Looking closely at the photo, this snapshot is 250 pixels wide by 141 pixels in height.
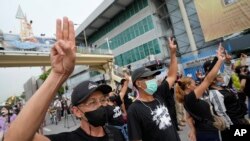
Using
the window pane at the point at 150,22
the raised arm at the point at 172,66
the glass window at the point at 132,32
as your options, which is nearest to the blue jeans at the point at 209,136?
the raised arm at the point at 172,66

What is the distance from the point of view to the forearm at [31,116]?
1291 mm

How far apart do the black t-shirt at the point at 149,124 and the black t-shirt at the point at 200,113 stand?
0.66 meters

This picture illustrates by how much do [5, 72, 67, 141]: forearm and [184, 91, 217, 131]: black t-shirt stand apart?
105 inches

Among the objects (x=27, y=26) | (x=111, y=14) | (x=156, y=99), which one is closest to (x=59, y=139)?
(x=156, y=99)

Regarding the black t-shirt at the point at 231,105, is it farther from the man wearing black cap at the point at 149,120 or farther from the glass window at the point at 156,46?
the glass window at the point at 156,46

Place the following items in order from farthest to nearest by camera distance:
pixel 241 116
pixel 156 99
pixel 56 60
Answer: pixel 241 116 → pixel 156 99 → pixel 56 60

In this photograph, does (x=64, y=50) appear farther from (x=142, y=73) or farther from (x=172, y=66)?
(x=172, y=66)

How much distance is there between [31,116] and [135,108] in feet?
6.61

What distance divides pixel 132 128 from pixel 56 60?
182 cm

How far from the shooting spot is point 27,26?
94.0ft

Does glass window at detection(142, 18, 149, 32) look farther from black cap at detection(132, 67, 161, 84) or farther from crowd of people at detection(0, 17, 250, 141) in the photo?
black cap at detection(132, 67, 161, 84)

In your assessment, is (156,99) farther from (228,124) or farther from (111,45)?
(111,45)

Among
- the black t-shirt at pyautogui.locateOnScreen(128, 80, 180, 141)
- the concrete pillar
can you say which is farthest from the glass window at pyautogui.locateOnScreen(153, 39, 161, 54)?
the black t-shirt at pyautogui.locateOnScreen(128, 80, 180, 141)

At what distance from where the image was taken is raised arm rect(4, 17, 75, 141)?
1301 millimetres
